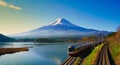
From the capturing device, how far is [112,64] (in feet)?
126

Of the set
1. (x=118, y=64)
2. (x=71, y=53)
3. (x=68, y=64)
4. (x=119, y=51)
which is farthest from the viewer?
(x=71, y=53)

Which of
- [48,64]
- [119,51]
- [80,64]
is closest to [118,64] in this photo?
[80,64]

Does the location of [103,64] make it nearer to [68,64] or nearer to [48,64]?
[68,64]

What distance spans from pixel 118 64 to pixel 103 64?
2.39m

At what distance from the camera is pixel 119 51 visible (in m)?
47.8

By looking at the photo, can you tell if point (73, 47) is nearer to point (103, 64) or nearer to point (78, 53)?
point (78, 53)

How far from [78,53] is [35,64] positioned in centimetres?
1209

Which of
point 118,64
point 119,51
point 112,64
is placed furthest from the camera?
point 119,51

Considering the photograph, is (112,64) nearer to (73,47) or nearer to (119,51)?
(119,51)

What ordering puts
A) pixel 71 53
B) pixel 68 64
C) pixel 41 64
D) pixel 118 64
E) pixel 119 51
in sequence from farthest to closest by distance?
1. pixel 71 53
2. pixel 41 64
3. pixel 119 51
4. pixel 68 64
5. pixel 118 64

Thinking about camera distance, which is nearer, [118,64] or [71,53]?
[118,64]

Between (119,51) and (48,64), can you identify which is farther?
(48,64)

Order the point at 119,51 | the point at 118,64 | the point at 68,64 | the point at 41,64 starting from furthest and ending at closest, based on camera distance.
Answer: the point at 41,64 < the point at 119,51 < the point at 68,64 < the point at 118,64

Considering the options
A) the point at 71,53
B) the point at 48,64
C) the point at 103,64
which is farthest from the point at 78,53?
the point at 103,64
